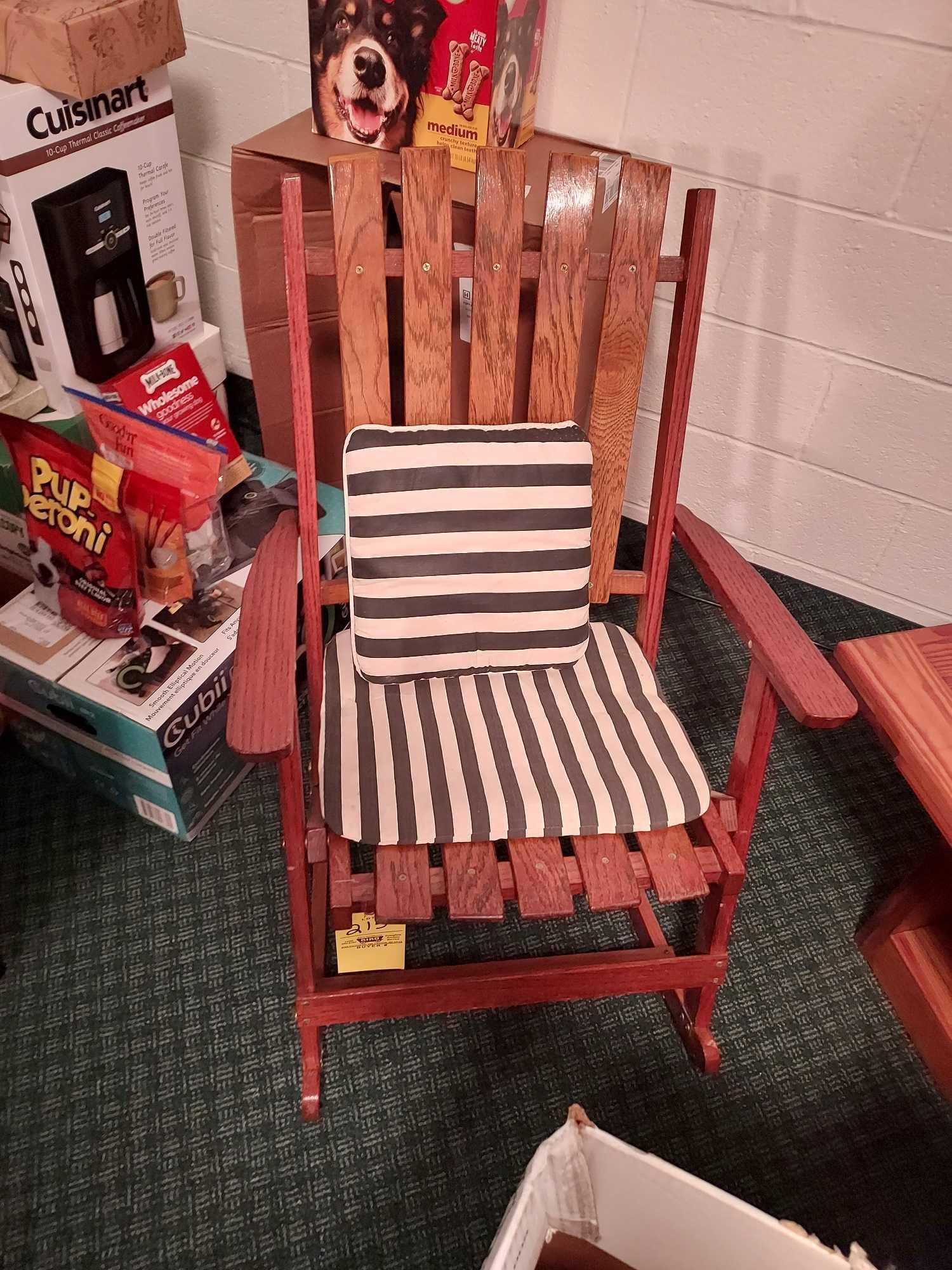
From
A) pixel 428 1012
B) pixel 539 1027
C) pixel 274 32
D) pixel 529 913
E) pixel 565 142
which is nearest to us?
pixel 529 913

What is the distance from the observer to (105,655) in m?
1.41

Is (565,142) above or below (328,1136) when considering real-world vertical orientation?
above

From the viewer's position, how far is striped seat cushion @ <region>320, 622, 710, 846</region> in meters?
1.03

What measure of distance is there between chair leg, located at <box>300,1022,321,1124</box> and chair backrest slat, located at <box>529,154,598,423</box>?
→ 872 mm

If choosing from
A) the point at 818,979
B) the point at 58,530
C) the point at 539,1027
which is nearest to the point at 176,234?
the point at 58,530

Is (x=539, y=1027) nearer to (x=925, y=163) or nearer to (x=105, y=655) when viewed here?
(x=105, y=655)

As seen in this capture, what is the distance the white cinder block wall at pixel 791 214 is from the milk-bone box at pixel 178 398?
455 millimetres

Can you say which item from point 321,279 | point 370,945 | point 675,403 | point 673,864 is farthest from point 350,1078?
point 321,279

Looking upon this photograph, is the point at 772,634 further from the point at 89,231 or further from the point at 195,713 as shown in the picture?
the point at 89,231

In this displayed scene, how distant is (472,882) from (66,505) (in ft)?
2.79

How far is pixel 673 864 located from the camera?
105 centimetres

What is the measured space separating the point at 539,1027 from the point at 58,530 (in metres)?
1.03

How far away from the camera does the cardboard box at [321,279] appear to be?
1.33 m

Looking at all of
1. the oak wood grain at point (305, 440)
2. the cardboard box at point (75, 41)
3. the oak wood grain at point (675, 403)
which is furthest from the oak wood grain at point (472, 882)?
the cardboard box at point (75, 41)
